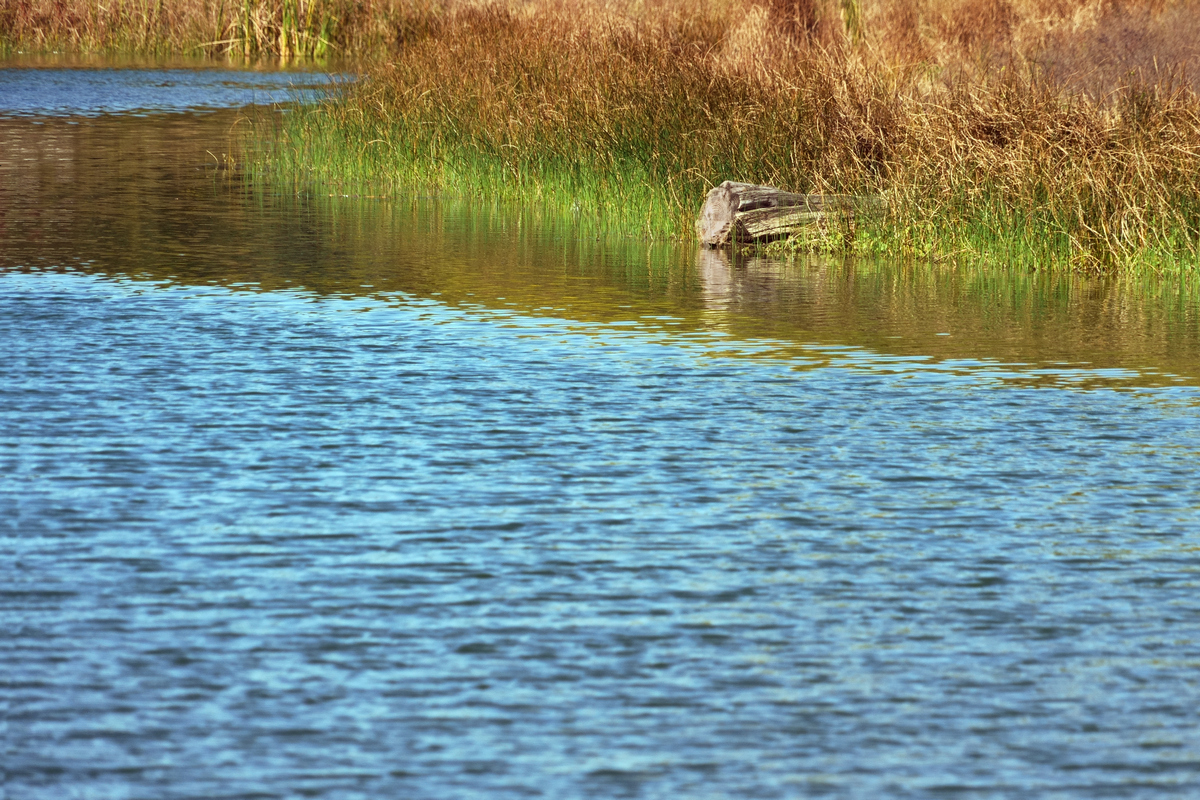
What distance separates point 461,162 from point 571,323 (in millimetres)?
7347

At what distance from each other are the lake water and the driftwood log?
2.66 meters

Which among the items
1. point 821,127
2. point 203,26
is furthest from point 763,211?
point 203,26

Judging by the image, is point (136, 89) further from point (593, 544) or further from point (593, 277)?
point (593, 544)

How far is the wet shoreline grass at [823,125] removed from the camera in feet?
42.9

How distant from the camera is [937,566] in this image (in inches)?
225

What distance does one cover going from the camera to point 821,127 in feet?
48.7

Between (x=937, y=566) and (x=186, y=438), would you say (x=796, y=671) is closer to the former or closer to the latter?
(x=937, y=566)

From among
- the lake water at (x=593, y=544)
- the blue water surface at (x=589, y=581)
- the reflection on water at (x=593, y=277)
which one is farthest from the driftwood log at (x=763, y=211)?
the blue water surface at (x=589, y=581)

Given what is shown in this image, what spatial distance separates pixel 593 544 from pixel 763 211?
8.89 m

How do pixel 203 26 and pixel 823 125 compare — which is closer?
pixel 823 125

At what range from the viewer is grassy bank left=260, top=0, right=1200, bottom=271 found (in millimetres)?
13039

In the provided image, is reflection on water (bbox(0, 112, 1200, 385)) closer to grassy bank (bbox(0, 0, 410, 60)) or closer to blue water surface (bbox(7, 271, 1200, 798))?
blue water surface (bbox(7, 271, 1200, 798))

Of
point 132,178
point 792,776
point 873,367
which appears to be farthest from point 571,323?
point 132,178

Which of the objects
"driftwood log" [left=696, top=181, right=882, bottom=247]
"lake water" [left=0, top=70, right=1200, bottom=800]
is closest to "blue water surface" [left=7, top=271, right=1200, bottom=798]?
"lake water" [left=0, top=70, right=1200, bottom=800]
